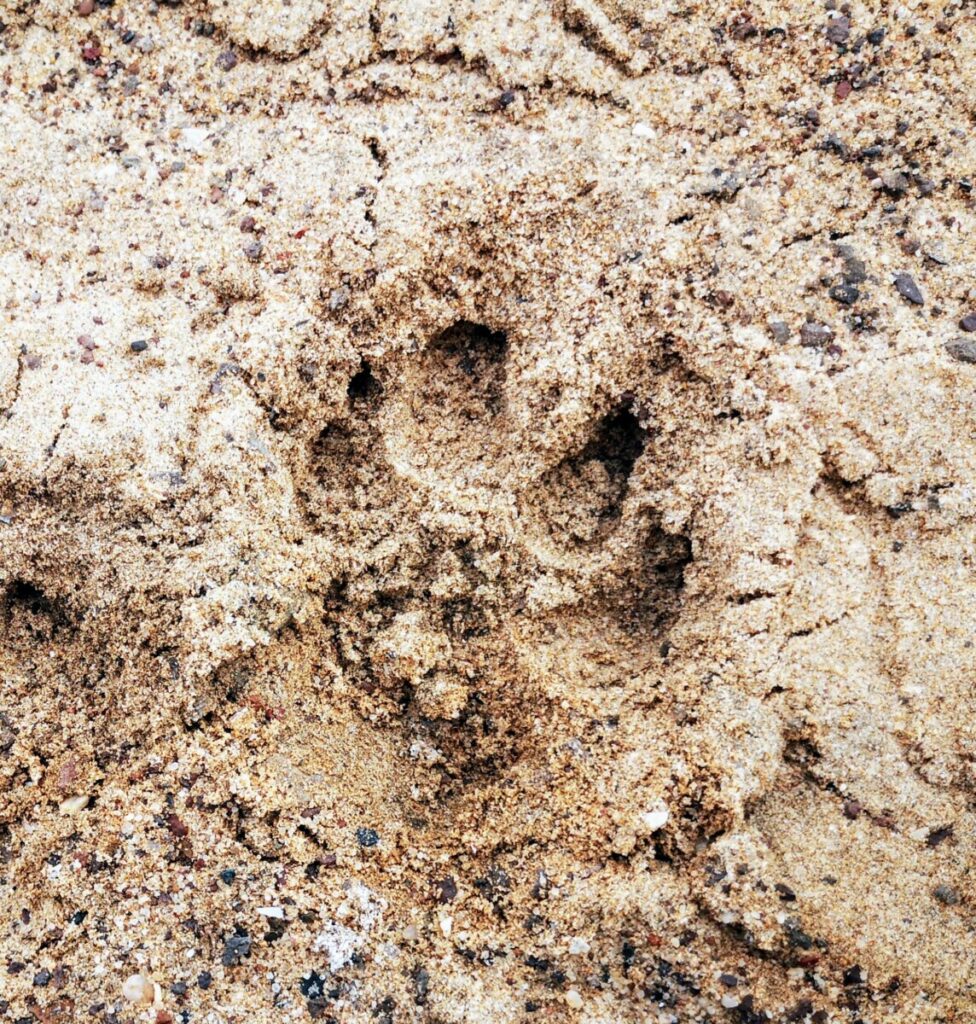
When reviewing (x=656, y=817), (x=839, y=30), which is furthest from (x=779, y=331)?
(x=656, y=817)

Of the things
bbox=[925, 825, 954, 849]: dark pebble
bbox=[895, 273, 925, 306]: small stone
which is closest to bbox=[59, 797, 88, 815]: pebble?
bbox=[925, 825, 954, 849]: dark pebble

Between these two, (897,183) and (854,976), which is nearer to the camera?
(854,976)

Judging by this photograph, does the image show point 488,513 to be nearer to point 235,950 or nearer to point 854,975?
point 235,950

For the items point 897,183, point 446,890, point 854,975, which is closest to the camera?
point 854,975

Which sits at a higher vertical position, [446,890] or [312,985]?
[446,890]

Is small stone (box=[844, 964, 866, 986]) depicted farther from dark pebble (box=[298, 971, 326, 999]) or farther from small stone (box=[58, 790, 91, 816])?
small stone (box=[58, 790, 91, 816])

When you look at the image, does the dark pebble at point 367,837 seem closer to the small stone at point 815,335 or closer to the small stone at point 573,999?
the small stone at point 573,999
